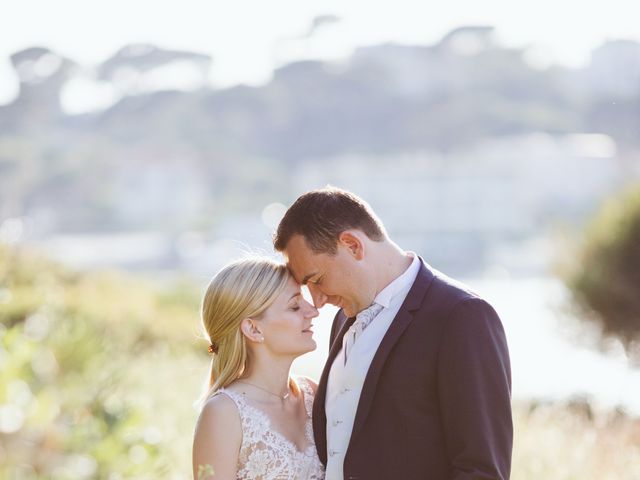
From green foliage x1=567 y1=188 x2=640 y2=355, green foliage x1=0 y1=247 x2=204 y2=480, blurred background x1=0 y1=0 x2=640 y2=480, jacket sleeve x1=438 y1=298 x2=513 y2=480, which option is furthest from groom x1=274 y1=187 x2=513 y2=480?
blurred background x1=0 y1=0 x2=640 y2=480

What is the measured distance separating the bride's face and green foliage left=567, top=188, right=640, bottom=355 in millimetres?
10481

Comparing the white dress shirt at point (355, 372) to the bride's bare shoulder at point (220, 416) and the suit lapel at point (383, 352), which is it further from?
the bride's bare shoulder at point (220, 416)

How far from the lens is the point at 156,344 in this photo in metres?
12.3

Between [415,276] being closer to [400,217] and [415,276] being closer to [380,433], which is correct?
[380,433]

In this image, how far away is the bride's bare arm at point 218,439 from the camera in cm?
305

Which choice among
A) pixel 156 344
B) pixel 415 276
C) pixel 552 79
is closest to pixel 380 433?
pixel 415 276

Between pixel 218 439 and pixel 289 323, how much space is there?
0.43 meters

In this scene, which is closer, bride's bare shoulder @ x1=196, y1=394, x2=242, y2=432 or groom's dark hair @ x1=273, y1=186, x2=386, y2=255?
groom's dark hair @ x1=273, y1=186, x2=386, y2=255

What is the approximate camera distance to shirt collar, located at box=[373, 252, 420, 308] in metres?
3.00

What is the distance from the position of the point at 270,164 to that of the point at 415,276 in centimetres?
7783

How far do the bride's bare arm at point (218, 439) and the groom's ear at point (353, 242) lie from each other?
651 mm

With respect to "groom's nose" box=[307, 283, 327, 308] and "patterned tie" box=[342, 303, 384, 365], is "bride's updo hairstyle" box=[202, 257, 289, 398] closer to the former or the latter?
"groom's nose" box=[307, 283, 327, 308]

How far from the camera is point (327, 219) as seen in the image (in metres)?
2.93

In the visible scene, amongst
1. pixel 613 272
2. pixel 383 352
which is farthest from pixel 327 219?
pixel 613 272
